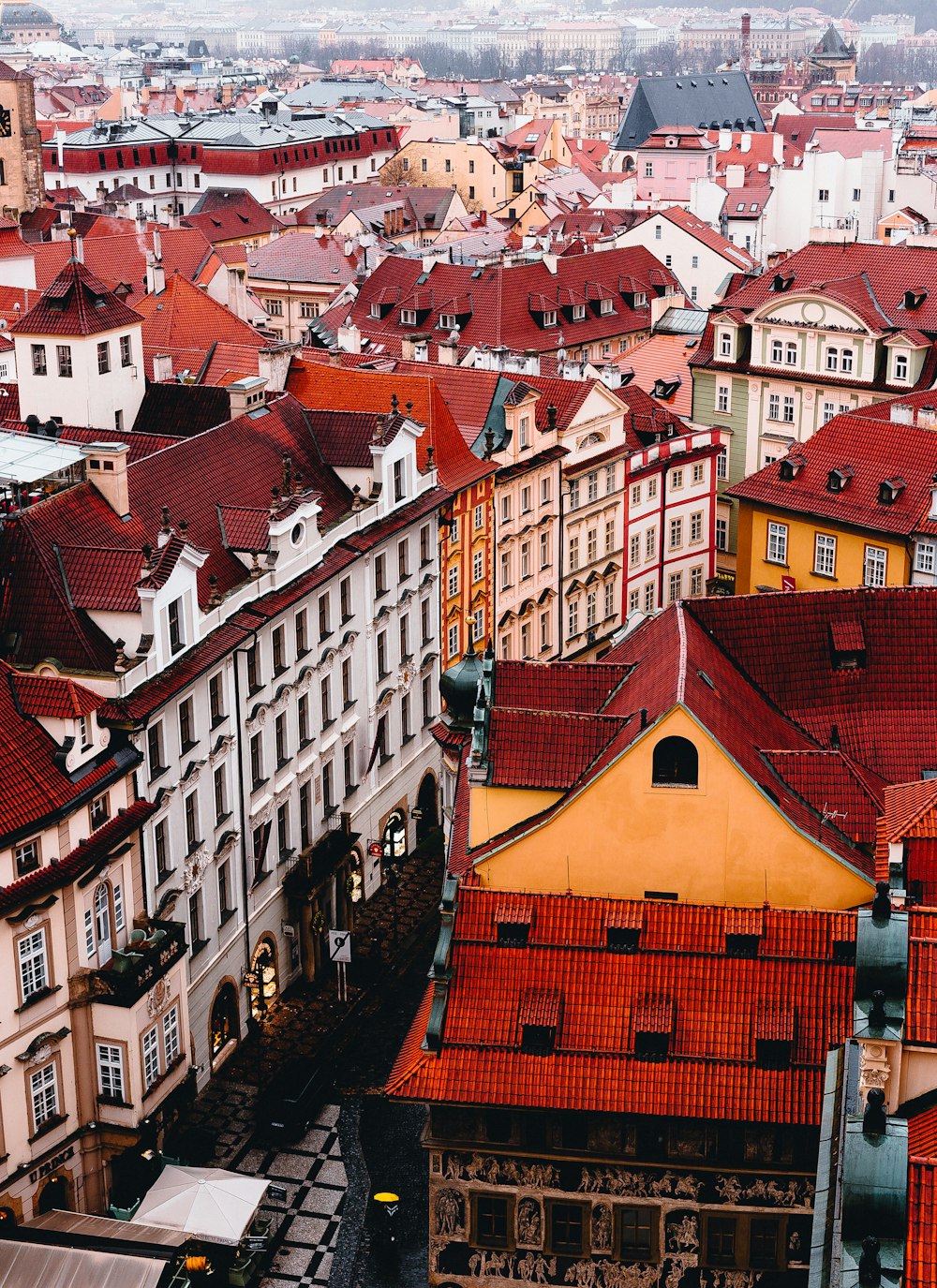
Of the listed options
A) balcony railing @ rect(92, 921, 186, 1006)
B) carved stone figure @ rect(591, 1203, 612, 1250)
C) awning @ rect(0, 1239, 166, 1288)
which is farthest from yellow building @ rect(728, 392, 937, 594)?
awning @ rect(0, 1239, 166, 1288)

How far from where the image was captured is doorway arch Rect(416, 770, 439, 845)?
7894 cm

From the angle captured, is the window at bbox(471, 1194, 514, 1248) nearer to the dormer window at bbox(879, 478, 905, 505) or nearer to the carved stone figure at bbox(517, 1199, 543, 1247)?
the carved stone figure at bbox(517, 1199, 543, 1247)

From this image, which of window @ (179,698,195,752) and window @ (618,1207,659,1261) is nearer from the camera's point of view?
window @ (618,1207,659,1261)

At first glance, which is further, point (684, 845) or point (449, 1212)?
point (684, 845)

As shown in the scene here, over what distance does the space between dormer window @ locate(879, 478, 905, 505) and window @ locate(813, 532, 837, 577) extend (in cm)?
306

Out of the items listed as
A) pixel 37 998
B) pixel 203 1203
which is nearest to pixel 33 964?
pixel 37 998

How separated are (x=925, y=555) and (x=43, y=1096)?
44048 mm

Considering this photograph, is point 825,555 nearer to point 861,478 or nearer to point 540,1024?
point 861,478

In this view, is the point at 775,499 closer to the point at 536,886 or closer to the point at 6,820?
the point at 536,886

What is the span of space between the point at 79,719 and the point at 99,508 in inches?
404

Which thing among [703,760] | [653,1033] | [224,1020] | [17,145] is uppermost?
[17,145]

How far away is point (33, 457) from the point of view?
61375 millimetres

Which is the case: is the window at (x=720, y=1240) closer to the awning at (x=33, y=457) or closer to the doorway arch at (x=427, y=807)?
the awning at (x=33, y=457)

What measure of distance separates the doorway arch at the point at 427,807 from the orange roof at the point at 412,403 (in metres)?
Result: 12.1
